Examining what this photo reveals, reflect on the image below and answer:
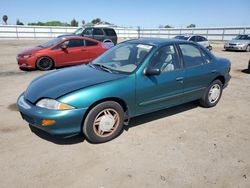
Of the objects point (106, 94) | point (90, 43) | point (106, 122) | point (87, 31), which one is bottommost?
point (106, 122)

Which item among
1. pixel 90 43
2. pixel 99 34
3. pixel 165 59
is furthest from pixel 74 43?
pixel 99 34

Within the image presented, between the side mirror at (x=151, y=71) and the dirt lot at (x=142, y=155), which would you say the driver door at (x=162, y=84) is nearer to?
the side mirror at (x=151, y=71)

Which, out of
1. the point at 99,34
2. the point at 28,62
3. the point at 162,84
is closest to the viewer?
the point at 162,84

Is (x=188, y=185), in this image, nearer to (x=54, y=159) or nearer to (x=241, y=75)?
(x=54, y=159)

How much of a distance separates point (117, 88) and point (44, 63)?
6615 millimetres

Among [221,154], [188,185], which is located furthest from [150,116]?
[188,185]

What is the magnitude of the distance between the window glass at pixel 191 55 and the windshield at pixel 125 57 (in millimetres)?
834

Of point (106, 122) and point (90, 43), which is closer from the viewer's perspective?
point (106, 122)

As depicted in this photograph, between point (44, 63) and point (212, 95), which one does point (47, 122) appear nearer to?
point (212, 95)

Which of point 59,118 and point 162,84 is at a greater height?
point 162,84

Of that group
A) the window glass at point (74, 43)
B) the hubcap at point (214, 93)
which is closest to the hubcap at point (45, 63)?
the window glass at point (74, 43)

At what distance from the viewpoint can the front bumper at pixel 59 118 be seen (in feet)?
10.6

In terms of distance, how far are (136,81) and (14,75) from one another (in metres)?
6.29

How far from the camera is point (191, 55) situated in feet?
15.7
